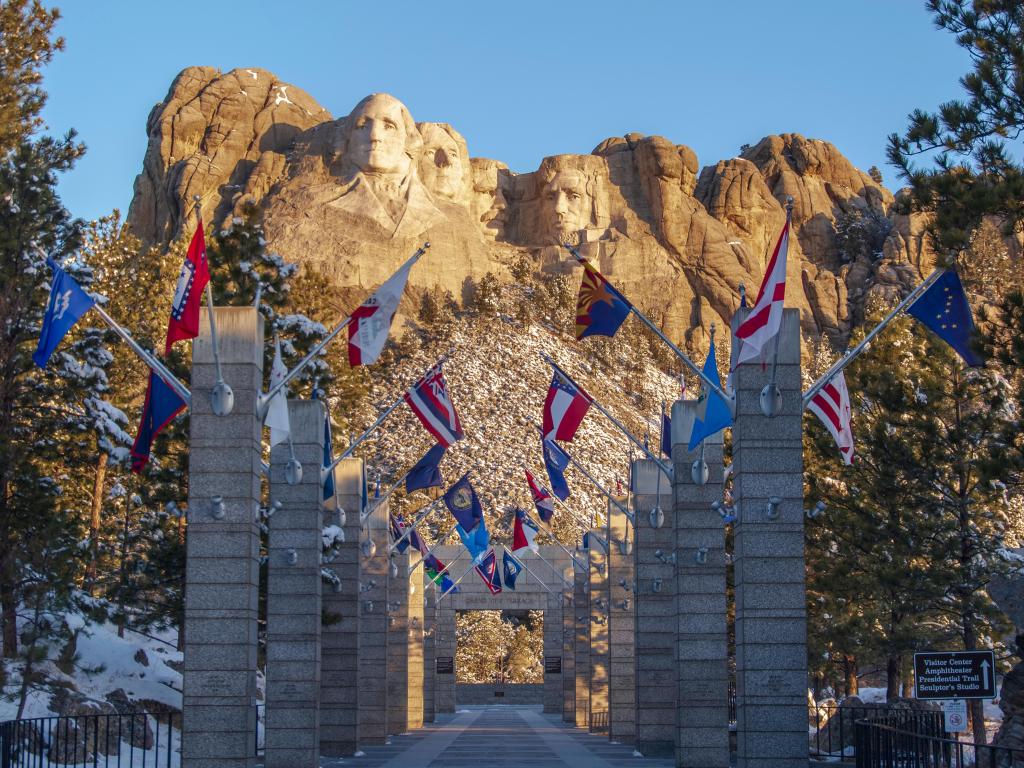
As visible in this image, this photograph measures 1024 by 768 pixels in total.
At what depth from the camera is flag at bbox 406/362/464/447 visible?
24969 mm

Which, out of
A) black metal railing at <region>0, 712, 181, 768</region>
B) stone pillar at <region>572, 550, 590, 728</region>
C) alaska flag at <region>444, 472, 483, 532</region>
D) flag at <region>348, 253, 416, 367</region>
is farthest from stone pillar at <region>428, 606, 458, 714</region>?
flag at <region>348, 253, 416, 367</region>

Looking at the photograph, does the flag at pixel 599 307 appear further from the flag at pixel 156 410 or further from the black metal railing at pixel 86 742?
the black metal railing at pixel 86 742

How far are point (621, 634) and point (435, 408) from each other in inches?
502

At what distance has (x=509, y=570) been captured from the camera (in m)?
45.0

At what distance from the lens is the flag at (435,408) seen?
81.9 feet

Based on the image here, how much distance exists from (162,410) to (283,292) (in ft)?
49.8

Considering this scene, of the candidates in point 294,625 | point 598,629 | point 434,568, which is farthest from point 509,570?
point 294,625

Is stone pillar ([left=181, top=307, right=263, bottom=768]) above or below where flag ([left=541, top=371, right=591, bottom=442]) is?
below

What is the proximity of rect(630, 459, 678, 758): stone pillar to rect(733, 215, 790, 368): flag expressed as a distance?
414 inches

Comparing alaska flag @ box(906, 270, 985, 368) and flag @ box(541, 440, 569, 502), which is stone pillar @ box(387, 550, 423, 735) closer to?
flag @ box(541, 440, 569, 502)

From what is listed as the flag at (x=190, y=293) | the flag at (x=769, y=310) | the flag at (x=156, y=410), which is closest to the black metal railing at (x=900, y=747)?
the flag at (x=769, y=310)

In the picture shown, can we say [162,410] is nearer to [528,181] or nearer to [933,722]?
[933,722]

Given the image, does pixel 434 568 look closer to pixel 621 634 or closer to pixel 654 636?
pixel 621 634

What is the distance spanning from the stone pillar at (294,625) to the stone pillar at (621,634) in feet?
39.6
